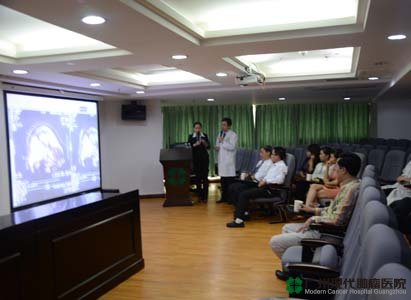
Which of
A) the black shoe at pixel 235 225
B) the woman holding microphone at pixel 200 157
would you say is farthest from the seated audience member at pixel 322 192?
the woman holding microphone at pixel 200 157

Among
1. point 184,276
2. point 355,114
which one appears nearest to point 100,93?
point 184,276

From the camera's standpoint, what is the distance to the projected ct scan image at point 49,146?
18.1ft

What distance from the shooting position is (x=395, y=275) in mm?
976

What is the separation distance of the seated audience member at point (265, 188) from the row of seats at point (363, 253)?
2.39 m

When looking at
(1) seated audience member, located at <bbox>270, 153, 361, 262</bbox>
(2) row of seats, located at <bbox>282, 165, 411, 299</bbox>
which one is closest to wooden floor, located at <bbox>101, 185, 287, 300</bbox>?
(1) seated audience member, located at <bbox>270, 153, 361, 262</bbox>

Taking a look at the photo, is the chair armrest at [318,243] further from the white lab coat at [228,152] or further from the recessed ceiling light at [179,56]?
the white lab coat at [228,152]

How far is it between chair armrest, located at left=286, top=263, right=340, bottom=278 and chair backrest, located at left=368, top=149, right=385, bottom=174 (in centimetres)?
412

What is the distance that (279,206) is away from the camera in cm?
562

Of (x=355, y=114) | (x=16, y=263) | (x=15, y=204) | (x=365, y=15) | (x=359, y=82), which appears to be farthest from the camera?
(x=355, y=114)

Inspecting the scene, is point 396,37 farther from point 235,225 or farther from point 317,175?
point 235,225

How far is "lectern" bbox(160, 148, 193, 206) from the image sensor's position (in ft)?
22.6

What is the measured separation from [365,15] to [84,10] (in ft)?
6.27

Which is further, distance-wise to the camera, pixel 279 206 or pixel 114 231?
pixel 279 206

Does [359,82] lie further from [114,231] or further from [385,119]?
[114,231]
